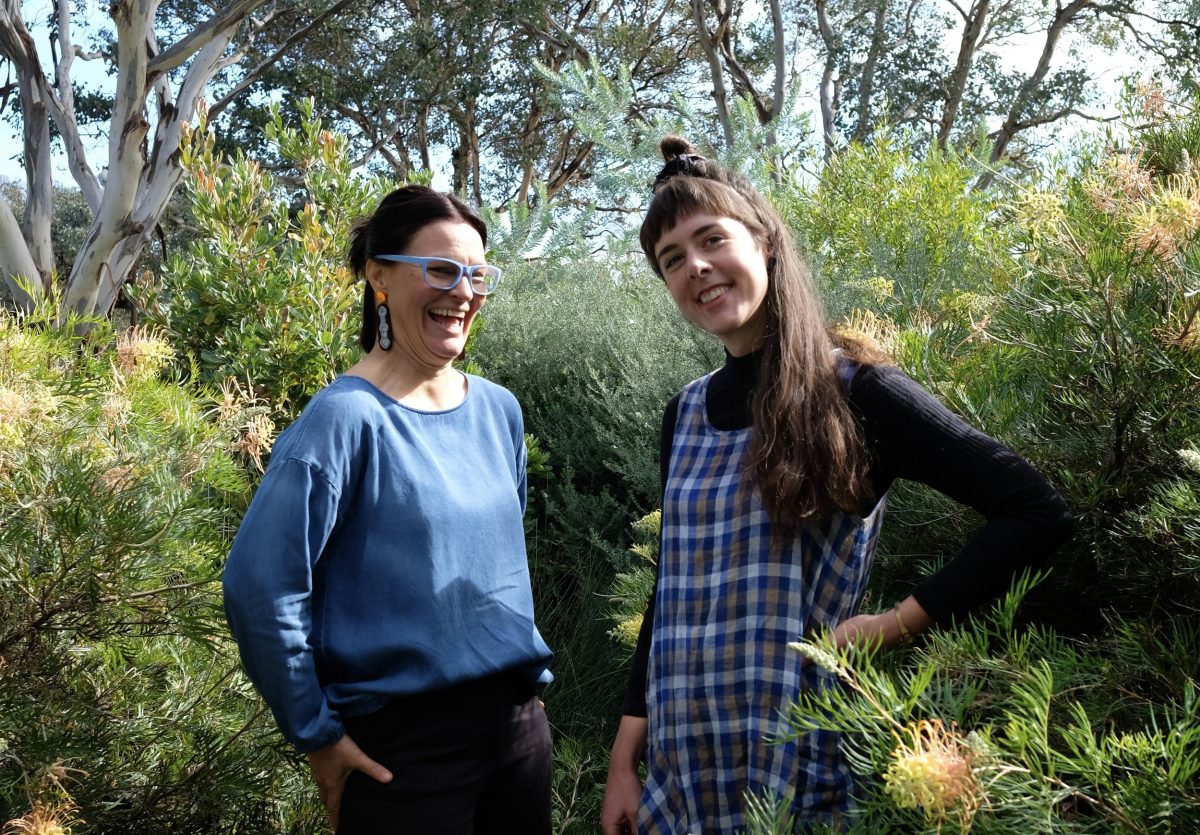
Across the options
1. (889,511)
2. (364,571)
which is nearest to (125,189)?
(364,571)

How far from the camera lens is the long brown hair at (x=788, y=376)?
5.45 feet

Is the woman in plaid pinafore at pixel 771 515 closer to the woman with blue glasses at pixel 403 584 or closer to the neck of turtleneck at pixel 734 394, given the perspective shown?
the neck of turtleneck at pixel 734 394

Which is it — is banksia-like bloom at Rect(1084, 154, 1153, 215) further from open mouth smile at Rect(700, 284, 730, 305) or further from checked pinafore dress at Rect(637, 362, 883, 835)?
open mouth smile at Rect(700, 284, 730, 305)

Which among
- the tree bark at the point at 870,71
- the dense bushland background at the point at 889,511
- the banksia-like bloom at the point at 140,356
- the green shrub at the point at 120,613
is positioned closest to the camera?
the dense bushland background at the point at 889,511

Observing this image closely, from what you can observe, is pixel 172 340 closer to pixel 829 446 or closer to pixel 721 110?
pixel 829 446

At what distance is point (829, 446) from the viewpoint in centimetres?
165

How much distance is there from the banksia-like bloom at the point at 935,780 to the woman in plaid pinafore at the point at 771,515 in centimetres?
51

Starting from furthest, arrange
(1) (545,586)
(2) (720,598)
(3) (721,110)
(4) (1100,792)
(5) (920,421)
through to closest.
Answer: (3) (721,110), (1) (545,586), (2) (720,598), (5) (920,421), (4) (1100,792)

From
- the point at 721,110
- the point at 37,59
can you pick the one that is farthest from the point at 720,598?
the point at 721,110

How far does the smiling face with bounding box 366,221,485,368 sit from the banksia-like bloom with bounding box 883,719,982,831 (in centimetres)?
142

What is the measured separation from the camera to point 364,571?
1.96 meters

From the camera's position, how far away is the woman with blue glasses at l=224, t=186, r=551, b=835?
189cm

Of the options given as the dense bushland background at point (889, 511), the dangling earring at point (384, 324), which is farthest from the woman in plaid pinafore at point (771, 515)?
the dangling earring at point (384, 324)

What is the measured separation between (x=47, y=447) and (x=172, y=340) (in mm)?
2622
